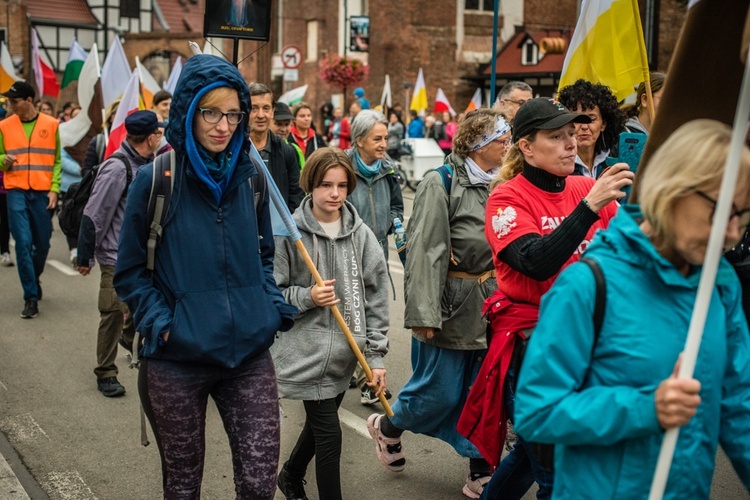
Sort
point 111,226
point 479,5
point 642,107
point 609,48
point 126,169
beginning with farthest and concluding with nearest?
point 479,5, point 111,226, point 126,169, point 642,107, point 609,48

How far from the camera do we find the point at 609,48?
5113 mm

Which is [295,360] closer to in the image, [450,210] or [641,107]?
[450,210]

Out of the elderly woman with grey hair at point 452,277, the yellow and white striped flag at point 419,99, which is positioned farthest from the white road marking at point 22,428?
the yellow and white striped flag at point 419,99

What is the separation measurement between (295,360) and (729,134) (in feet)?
8.59

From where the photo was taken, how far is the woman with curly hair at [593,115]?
16.9 ft

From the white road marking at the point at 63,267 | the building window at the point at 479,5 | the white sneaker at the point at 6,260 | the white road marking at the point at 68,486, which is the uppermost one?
the building window at the point at 479,5

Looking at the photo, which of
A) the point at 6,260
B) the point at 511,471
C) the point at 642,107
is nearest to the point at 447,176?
the point at 511,471

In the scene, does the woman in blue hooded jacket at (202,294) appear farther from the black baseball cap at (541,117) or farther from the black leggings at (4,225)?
the black leggings at (4,225)

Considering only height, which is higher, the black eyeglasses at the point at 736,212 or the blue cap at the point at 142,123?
the black eyeglasses at the point at 736,212

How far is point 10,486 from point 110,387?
1.90 m

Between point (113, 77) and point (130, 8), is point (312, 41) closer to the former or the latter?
point (130, 8)

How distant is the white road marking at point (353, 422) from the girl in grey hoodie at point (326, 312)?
1250mm

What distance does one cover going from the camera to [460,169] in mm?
4898

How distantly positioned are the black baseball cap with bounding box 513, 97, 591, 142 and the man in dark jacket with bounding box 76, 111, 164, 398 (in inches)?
129
